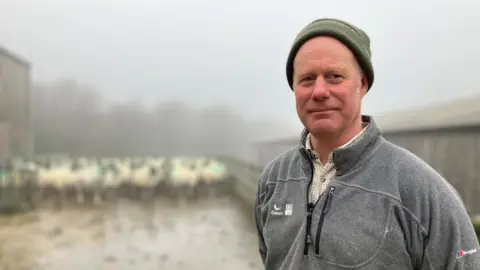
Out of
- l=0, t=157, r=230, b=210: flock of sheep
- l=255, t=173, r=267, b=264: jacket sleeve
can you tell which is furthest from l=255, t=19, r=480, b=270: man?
l=0, t=157, r=230, b=210: flock of sheep

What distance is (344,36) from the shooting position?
82 centimetres

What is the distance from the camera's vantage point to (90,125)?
827cm

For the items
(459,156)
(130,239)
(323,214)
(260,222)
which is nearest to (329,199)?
(323,214)

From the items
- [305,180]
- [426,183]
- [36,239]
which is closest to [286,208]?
[305,180]

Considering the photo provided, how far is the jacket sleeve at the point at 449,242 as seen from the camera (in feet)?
2.42

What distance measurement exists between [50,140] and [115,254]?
5159 millimetres

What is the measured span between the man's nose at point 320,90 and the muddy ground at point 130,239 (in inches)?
114

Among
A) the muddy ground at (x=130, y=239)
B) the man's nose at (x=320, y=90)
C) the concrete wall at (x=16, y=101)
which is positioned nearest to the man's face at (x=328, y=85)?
the man's nose at (x=320, y=90)

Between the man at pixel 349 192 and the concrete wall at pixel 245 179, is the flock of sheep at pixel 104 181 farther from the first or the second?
the man at pixel 349 192

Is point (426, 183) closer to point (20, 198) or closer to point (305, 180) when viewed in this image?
point (305, 180)

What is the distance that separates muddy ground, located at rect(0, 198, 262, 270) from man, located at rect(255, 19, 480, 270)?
277cm

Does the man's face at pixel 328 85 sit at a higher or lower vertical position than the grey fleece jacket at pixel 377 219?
higher

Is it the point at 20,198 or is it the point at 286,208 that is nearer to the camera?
the point at 286,208

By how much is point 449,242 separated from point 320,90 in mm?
347
